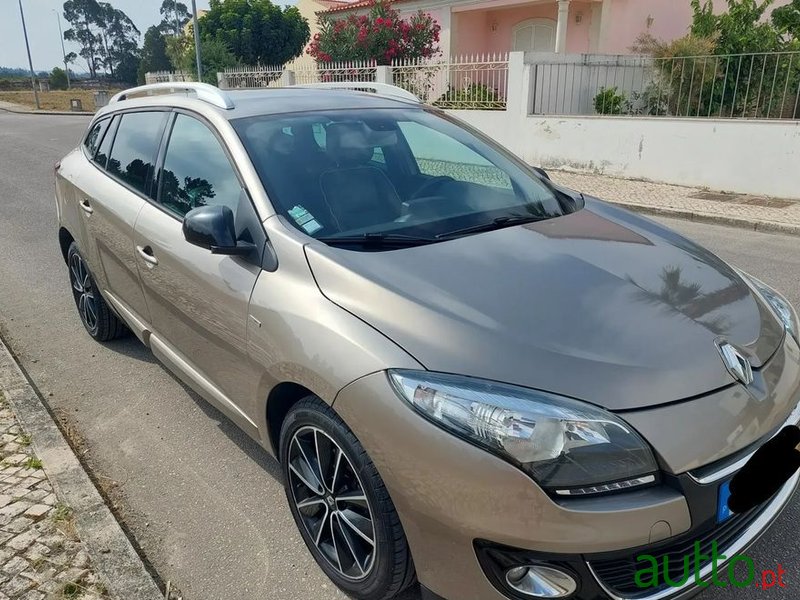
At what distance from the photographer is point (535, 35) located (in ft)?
63.8

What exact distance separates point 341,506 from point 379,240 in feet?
3.29

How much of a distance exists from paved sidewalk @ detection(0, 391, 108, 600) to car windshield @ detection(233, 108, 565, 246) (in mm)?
1581

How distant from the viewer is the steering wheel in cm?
305

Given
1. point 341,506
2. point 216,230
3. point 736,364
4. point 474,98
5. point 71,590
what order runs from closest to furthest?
point 736,364
point 341,506
point 71,590
point 216,230
point 474,98

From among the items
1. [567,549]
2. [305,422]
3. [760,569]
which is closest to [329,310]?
[305,422]

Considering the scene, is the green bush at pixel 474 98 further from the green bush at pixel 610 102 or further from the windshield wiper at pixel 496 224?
the windshield wiper at pixel 496 224

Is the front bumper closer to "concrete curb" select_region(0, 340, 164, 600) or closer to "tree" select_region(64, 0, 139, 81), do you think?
"concrete curb" select_region(0, 340, 164, 600)

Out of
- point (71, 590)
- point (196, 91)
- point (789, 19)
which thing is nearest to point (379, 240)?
point (196, 91)

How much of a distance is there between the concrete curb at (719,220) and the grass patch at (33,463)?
21.3 ft

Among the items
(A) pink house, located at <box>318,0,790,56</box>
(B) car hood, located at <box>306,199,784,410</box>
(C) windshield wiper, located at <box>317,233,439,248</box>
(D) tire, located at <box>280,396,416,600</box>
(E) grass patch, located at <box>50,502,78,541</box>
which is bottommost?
(E) grass patch, located at <box>50,502,78,541</box>

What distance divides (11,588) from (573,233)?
2605 millimetres

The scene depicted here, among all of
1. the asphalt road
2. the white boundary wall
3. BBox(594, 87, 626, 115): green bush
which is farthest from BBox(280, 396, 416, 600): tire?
BBox(594, 87, 626, 115): green bush

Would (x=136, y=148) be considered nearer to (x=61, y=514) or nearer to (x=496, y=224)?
(x=61, y=514)

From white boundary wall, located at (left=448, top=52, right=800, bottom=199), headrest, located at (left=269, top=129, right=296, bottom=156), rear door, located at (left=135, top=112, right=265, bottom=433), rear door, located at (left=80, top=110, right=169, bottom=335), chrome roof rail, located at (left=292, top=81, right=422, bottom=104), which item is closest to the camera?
rear door, located at (left=135, top=112, right=265, bottom=433)
